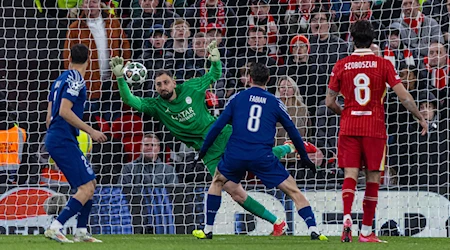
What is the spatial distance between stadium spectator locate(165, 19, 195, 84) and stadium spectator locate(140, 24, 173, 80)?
0.25ft

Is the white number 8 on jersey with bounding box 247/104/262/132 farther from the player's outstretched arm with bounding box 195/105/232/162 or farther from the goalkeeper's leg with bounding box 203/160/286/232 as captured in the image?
the goalkeeper's leg with bounding box 203/160/286/232

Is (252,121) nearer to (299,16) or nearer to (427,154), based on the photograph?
(427,154)

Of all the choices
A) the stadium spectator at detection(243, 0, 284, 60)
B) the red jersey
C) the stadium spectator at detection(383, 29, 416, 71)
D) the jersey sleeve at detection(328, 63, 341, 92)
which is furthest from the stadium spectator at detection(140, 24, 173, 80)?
the red jersey

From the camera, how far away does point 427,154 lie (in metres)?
12.0

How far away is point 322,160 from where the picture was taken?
40.7 feet

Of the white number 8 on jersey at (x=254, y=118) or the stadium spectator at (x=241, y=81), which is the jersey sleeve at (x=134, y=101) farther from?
the stadium spectator at (x=241, y=81)

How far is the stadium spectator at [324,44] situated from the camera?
1286 centimetres

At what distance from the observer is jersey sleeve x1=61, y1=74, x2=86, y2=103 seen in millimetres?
8758

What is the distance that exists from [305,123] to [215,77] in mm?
1909

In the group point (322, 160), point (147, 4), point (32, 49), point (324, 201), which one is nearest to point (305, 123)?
point (322, 160)

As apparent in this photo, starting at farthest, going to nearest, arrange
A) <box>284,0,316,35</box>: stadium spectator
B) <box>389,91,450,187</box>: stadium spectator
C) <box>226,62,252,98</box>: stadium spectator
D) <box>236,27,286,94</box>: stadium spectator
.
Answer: <box>284,0,316,35</box>: stadium spectator
<box>236,27,286,94</box>: stadium spectator
<box>226,62,252,98</box>: stadium spectator
<box>389,91,450,187</box>: stadium spectator

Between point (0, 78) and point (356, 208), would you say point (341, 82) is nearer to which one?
point (356, 208)

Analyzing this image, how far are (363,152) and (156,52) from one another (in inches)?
194

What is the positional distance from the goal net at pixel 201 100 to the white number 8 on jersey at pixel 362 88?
2.49 m
